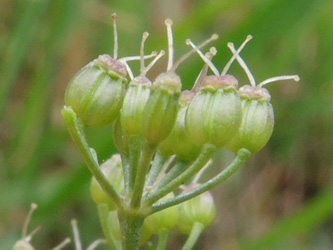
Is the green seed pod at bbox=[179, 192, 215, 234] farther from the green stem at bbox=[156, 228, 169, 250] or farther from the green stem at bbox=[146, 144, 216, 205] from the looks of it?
the green stem at bbox=[146, 144, 216, 205]

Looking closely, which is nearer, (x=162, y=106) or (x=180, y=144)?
(x=162, y=106)

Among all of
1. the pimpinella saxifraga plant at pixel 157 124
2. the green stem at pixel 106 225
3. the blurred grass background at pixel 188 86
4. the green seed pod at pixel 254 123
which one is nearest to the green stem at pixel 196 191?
the pimpinella saxifraga plant at pixel 157 124

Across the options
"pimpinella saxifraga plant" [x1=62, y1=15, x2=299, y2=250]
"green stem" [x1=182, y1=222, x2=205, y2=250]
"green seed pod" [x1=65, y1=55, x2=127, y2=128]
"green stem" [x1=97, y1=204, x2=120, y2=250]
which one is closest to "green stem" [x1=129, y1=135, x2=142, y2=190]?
"pimpinella saxifraga plant" [x1=62, y1=15, x2=299, y2=250]

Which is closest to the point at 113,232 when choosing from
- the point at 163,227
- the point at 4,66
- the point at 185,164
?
the point at 163,227

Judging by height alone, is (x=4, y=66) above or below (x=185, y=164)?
above

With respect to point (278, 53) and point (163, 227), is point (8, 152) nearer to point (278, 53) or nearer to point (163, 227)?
point (278, 53)

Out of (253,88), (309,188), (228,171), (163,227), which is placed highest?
(253,88)

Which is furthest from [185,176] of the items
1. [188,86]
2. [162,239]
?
[188,86]

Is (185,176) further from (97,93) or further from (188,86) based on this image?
(188,86)
